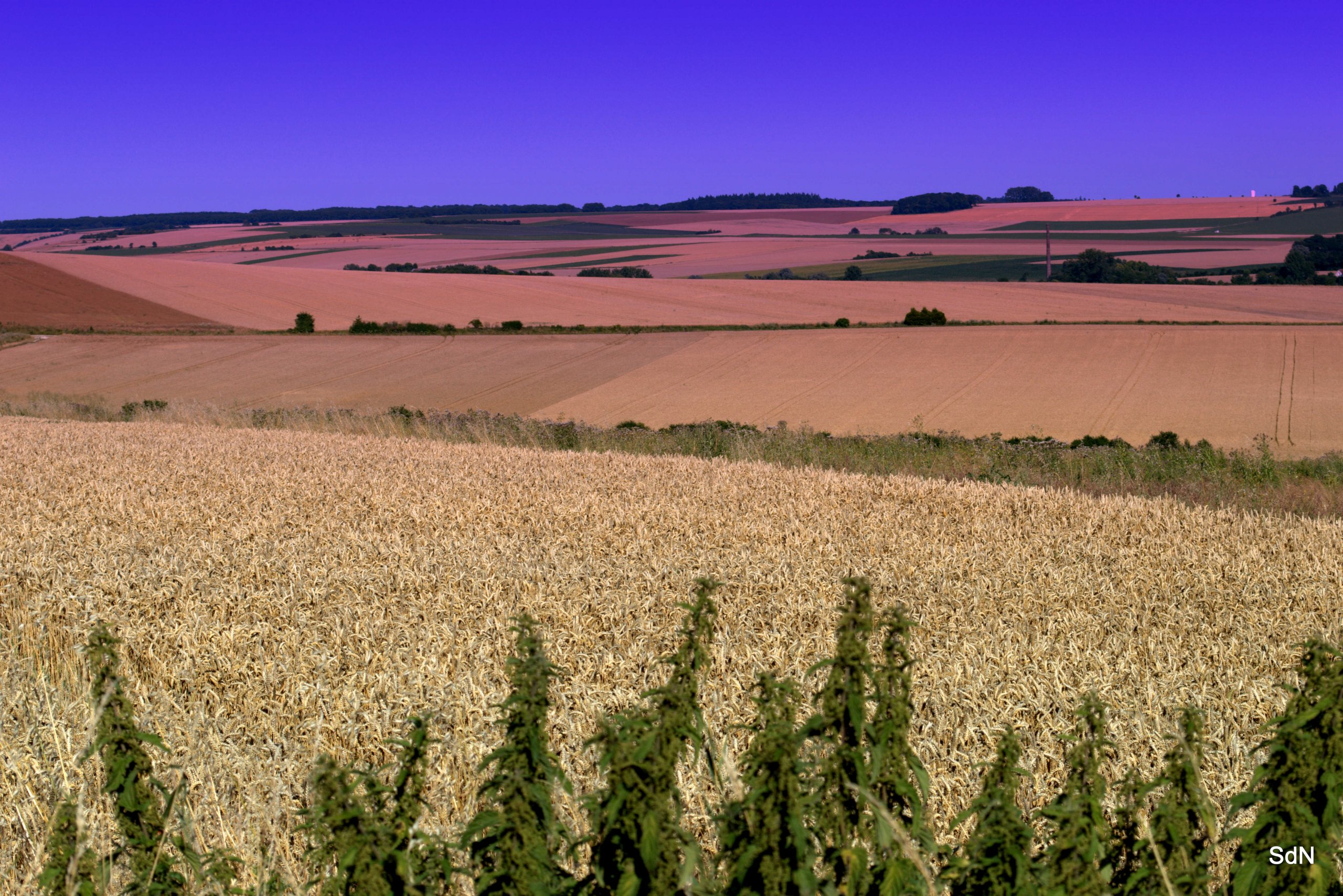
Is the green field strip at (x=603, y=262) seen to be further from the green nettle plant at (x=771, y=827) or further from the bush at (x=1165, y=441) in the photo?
the green nettle plant at (x=771, y=827)

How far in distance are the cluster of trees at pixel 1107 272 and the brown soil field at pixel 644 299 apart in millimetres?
10578

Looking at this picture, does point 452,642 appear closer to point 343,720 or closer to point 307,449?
point 343,720

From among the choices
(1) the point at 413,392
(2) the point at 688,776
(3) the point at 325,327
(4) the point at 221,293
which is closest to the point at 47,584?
(2) the point at 688,776

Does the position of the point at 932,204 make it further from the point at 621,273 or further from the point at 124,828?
the point at 124,828

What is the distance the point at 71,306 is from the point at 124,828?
6126 cm

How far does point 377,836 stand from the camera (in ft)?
9.22

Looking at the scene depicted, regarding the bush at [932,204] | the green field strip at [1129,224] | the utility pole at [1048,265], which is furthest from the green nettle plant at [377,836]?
the bush at [932,204]

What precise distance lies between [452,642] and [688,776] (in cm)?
215

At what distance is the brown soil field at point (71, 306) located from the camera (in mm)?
51469

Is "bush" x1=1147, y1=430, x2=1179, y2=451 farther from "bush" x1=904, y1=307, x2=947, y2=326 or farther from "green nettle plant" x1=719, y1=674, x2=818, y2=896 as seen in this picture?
"bush" x1=904, y1=307, x2=947, y2=326

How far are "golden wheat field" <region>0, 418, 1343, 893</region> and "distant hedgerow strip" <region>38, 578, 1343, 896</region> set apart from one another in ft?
1.94

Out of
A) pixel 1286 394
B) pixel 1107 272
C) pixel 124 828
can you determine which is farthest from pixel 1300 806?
pixel 1107 272

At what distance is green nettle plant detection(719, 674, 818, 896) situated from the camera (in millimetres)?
2592

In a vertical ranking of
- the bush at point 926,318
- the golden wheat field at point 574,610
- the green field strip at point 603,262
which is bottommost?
the golden wheat field at point 574,610
